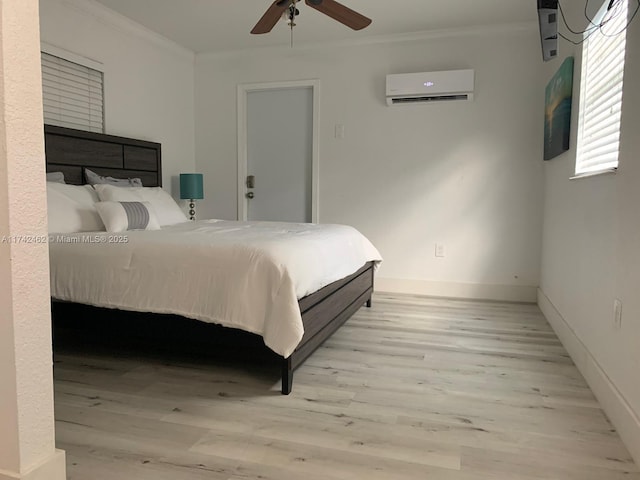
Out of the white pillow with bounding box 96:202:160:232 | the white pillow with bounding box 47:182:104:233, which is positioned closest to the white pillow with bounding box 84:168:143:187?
the white pillow with bounding box 47:182:104:233

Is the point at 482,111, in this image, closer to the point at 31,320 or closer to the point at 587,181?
the point at 587,181

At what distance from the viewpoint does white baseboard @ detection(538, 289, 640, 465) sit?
170cm

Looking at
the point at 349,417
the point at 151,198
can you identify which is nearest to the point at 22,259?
the point at 349,417

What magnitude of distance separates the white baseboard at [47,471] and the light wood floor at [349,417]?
175 mm

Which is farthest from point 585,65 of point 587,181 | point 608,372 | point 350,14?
point 608,372

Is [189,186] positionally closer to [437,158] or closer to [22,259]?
[437,158]

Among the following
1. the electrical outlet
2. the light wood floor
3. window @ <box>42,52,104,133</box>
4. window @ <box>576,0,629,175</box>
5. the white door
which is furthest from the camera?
the white door

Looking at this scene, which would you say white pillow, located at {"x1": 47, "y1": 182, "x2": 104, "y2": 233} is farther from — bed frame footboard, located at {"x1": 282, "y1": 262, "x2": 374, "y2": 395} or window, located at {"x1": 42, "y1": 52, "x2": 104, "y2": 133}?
bed frame footboard, located at {"x1": 282, "y1": 262, "x2": 374, "y2": 395}

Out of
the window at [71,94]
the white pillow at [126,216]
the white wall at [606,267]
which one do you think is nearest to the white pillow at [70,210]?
the white pillow at [126,216]

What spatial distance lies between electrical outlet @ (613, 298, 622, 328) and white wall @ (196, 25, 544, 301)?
7.60ft

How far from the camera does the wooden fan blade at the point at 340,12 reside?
2758mm

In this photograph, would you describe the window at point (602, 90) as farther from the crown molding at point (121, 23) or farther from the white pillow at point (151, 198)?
the crown molding at point (121, 23)

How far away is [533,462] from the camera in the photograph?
1668 mm

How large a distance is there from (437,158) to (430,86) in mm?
640
